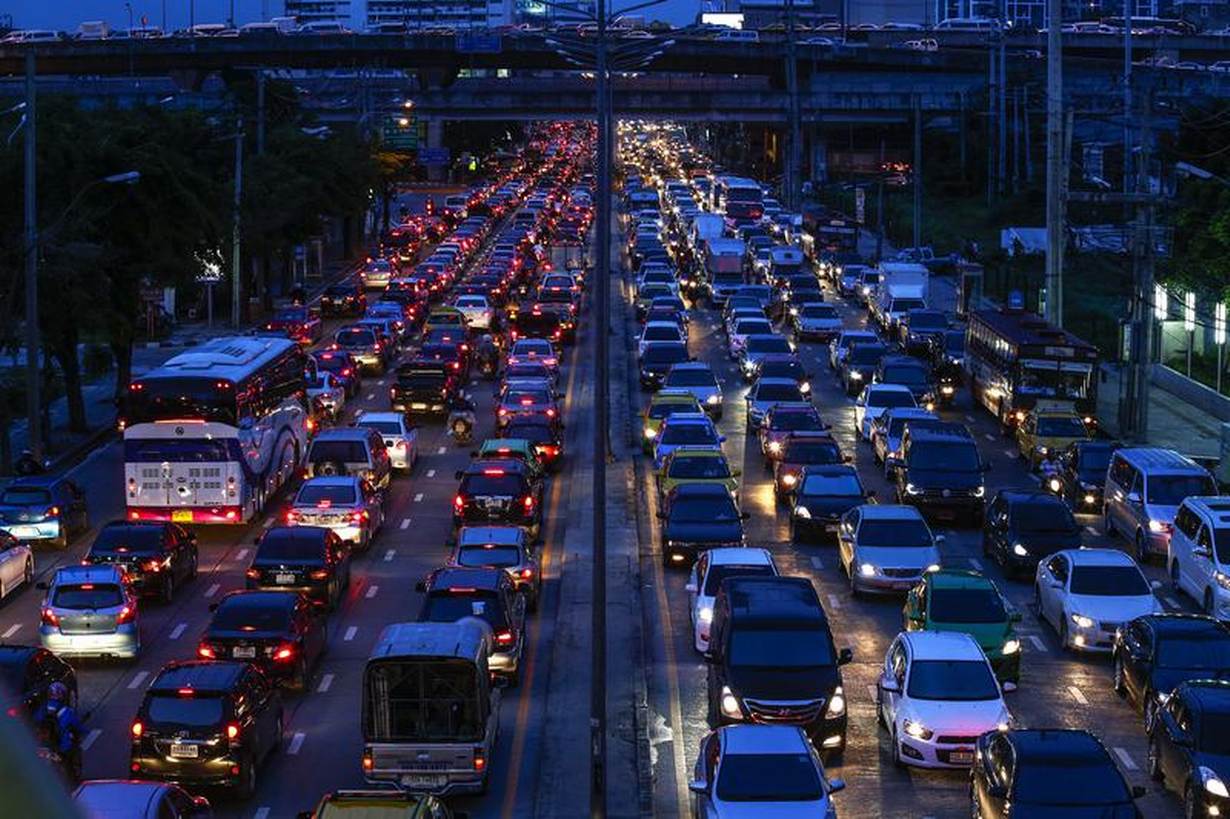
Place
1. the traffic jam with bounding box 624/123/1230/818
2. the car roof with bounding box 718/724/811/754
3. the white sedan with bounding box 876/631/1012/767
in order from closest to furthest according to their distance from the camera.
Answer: the car roof with bounding box 718/724/811/754 < the traffic jam with bounding box 624/123/1230/818 < the white sedan with bounding box 876/631/1012/767

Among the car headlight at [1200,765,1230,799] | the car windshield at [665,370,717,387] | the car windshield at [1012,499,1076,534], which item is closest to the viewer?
the car headlight at [1200,765,1230,799]

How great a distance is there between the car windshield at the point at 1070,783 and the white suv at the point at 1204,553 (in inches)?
488

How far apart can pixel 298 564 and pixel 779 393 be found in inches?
922

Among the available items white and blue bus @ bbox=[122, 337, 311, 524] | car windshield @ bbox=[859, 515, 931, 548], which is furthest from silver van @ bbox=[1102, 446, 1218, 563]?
white and blue bus @ bbox=[122, 337, 311, 524]

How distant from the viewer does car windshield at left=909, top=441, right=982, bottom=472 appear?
39188mm

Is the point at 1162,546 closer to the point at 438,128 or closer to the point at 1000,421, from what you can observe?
the point at 1000,421

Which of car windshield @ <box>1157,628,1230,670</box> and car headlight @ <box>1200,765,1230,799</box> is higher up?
car windshield @ <box>1157,628,1230,670</box>

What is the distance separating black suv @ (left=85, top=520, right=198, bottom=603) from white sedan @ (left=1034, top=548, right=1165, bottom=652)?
13.6 metres

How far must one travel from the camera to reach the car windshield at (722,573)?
27.8 metres

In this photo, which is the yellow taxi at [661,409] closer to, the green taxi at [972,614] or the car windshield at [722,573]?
the car windshield at [722,573]

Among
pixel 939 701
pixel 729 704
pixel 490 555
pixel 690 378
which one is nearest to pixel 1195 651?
pixel 939 701

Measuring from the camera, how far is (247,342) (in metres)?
42.6

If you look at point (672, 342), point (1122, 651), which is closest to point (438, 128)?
point (672, 342)

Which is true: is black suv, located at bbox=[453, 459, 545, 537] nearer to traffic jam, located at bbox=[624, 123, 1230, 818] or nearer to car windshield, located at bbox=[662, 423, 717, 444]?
traffic jam, located at bbox=[624, 123, 1230, 818]
